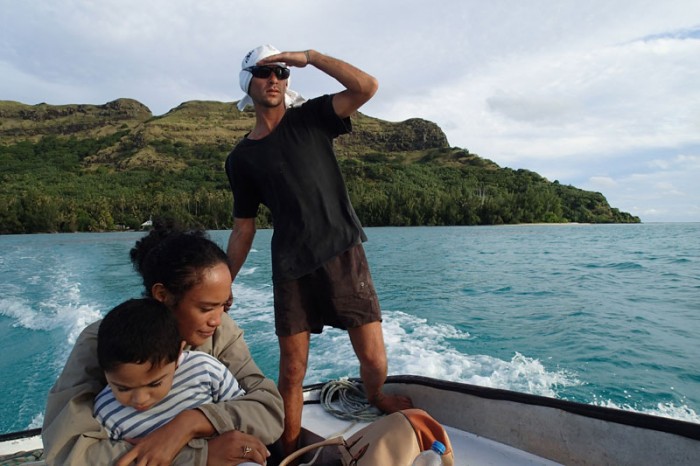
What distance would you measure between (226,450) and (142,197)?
214ft

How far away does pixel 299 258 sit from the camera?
2.42 metres

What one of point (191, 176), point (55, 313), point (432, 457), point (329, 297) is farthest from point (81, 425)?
point (191, 176)

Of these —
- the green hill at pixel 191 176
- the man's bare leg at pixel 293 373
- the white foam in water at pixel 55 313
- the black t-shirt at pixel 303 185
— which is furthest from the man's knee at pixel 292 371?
the green hill at pixel 191 176

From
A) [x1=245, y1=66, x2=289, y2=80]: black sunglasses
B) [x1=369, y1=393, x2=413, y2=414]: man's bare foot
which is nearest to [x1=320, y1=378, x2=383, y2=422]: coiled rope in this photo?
[x1=369, y1=393, x2=413, y2=414]: man's bare foot

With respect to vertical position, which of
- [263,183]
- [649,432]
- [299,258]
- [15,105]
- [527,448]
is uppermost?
[15,105]

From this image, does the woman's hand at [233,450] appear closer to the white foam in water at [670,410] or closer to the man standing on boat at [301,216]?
the man standing on boat at [301,216]

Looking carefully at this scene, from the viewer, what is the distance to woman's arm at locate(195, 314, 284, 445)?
1.62 m

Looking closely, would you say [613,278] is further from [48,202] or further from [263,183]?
[48,202]

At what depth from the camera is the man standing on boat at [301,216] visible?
2.40 meters

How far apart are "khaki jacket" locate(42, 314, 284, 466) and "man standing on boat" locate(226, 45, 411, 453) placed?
667 millimetres

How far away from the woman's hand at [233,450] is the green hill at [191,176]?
1496 inches

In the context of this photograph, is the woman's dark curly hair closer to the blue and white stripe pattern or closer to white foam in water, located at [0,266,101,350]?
the blue and white stripe pattern

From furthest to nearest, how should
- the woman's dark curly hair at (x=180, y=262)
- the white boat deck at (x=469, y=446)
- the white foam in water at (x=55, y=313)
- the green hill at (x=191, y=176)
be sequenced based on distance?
1. the green hill at (x=191, y=176)
2. the white foam in water at (x=55, y=313)
3. the white boat deck at (x=469, y=446)
4. the woman's dark curly hair at (x=180, y=262)

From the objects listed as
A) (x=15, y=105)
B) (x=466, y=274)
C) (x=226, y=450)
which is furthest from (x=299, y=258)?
(x=15, y=105)
